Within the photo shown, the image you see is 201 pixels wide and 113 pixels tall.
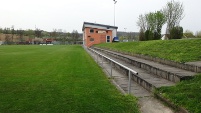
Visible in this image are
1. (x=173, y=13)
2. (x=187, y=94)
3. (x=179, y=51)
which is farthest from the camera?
(x=173, y=13)

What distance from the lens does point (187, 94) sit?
4785 millimetres

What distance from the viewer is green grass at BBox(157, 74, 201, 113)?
419 cm

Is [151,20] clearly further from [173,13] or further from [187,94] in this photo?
[187,94]

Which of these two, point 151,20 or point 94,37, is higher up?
point 151,20

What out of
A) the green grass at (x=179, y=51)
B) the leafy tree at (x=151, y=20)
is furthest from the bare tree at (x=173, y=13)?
the green grass at (x=179, y=51)

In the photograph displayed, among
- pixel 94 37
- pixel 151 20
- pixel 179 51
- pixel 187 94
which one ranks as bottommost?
pixel 187 94

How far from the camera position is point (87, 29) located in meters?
50.7

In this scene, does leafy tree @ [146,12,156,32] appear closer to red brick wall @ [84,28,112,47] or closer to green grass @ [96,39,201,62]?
red brick wall @ [84,28,112,47]

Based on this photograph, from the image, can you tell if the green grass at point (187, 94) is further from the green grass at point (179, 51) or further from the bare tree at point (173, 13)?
the bare tree at point (173, 13)

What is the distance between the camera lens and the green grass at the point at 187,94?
4.19 metres

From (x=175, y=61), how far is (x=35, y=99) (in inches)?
211

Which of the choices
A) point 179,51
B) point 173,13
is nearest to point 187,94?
point 179,51

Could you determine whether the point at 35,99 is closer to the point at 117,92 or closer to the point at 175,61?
the point at 117,92

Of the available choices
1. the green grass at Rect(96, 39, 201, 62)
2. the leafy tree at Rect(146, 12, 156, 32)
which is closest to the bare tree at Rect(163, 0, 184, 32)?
the leafy tree at Rect(146, 12, 156, 32)
